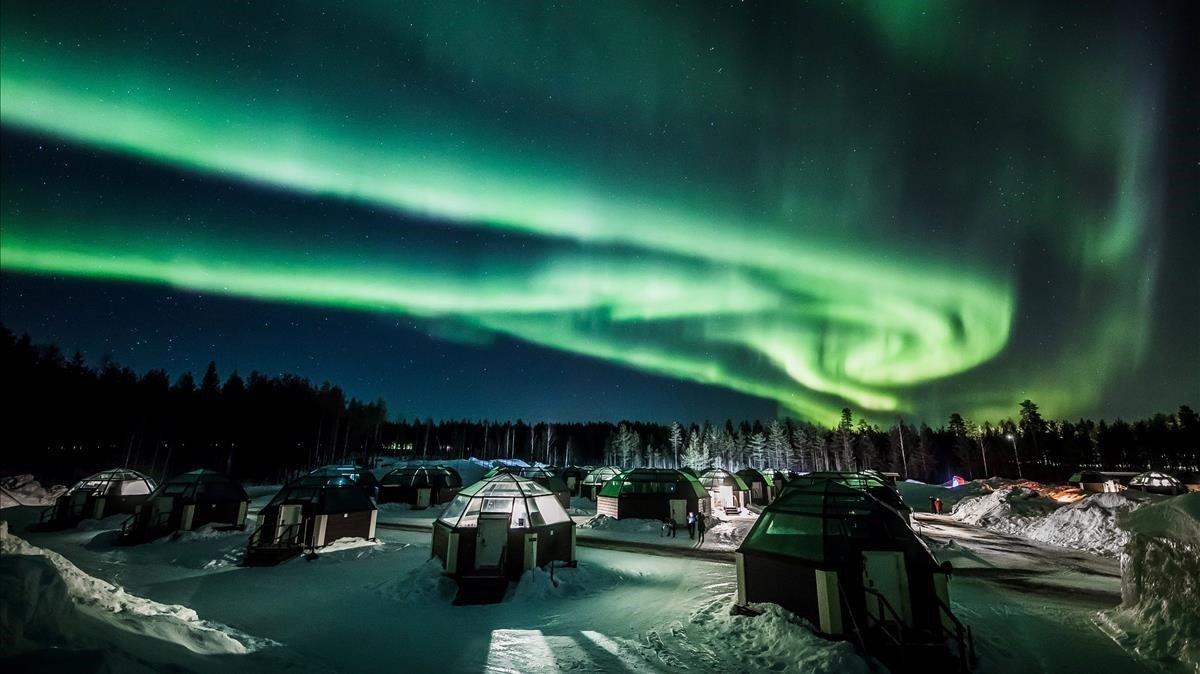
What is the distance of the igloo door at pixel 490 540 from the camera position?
65.8 feet

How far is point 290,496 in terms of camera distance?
2775 centimetres

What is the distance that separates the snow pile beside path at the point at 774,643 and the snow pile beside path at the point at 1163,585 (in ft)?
28.2

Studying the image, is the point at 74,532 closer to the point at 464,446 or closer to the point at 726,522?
the point at 726,522

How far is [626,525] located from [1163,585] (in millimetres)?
28766

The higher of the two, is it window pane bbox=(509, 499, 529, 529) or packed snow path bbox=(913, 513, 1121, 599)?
window pane bbox=(509, 499, 529, 529)

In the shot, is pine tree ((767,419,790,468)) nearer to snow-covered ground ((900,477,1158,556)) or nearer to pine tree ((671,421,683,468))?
pine tree ((671,421,683,468))

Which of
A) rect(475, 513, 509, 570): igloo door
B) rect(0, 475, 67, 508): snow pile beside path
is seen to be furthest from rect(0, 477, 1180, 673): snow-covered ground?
rect(0, 475, 67, 508): snow pile beside path

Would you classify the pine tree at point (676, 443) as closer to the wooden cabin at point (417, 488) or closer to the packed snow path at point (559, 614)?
the wooden cabin at point (417, 488)

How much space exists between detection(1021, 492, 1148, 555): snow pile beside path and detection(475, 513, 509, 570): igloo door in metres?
34.4

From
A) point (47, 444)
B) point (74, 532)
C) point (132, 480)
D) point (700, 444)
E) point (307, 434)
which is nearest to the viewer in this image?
point (74, 532)

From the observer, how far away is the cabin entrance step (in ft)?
58.0

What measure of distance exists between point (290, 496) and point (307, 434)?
241 ft

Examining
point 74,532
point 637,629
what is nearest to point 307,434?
point 74,532

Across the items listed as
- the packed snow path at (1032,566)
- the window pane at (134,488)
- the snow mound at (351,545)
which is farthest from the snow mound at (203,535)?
the packed snow path at (1032,566)
